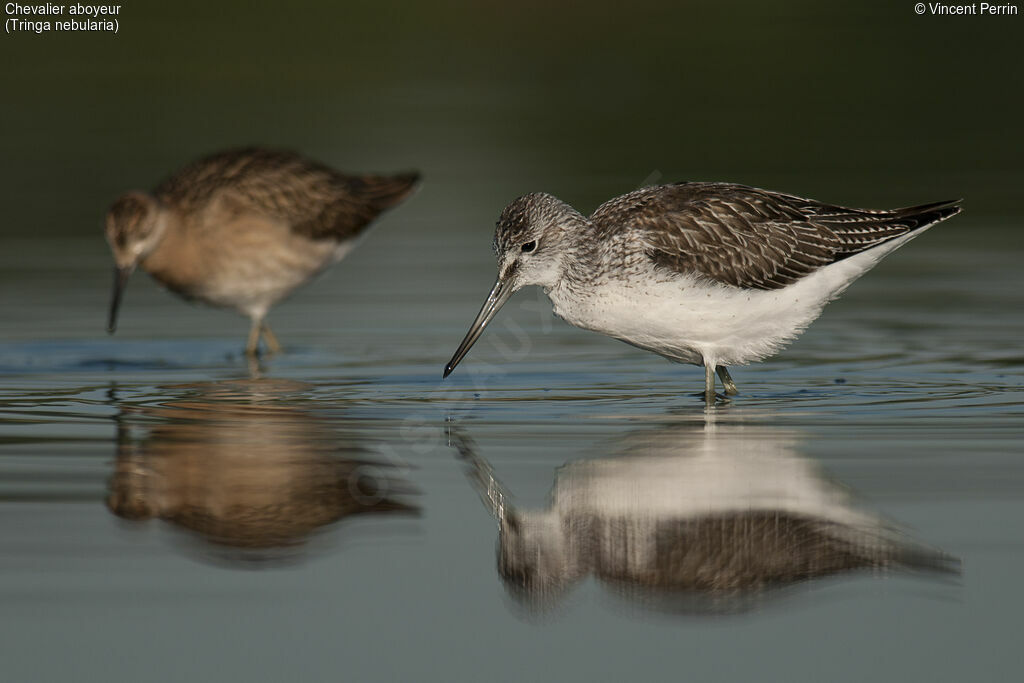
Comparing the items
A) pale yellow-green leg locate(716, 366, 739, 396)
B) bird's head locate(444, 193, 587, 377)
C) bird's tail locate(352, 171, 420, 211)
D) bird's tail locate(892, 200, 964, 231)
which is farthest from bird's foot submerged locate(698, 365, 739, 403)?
bird's tail locate(352, 171, 420, 211)

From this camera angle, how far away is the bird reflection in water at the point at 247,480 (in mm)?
7590

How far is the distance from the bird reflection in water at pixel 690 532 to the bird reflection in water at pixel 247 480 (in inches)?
25.3

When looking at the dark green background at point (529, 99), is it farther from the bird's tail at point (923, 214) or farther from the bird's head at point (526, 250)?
the bird's head at point (526, 250)

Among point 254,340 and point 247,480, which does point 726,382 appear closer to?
point 247,480

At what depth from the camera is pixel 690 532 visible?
7.12 metres

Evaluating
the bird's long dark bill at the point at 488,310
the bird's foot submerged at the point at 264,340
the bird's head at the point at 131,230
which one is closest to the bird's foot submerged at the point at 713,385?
the bird's long dark bill at the point at 488,310

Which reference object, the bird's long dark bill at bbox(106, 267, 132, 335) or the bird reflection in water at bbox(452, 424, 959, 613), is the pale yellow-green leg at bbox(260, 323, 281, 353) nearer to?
the bird's long dark bill at bbox(106, 267, 132, 335)

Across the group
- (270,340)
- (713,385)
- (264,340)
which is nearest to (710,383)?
(713,385)

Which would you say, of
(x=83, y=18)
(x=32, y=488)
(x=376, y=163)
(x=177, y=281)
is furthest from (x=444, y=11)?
(x=32, y=488)

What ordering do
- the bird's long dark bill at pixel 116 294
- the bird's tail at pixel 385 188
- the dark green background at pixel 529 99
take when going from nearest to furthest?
the bird's long dark bill at pixel 116 294 < the bird's tail at pixel 385 188 < the dark green background at pixel 529 99

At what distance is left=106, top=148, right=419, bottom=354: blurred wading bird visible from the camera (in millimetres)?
14305

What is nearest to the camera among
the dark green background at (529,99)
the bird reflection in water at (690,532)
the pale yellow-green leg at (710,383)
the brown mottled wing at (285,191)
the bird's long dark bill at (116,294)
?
the bird reflection in water at (690,532)

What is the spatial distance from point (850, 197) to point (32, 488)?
12982 millimetres

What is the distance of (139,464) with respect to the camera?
885cm
